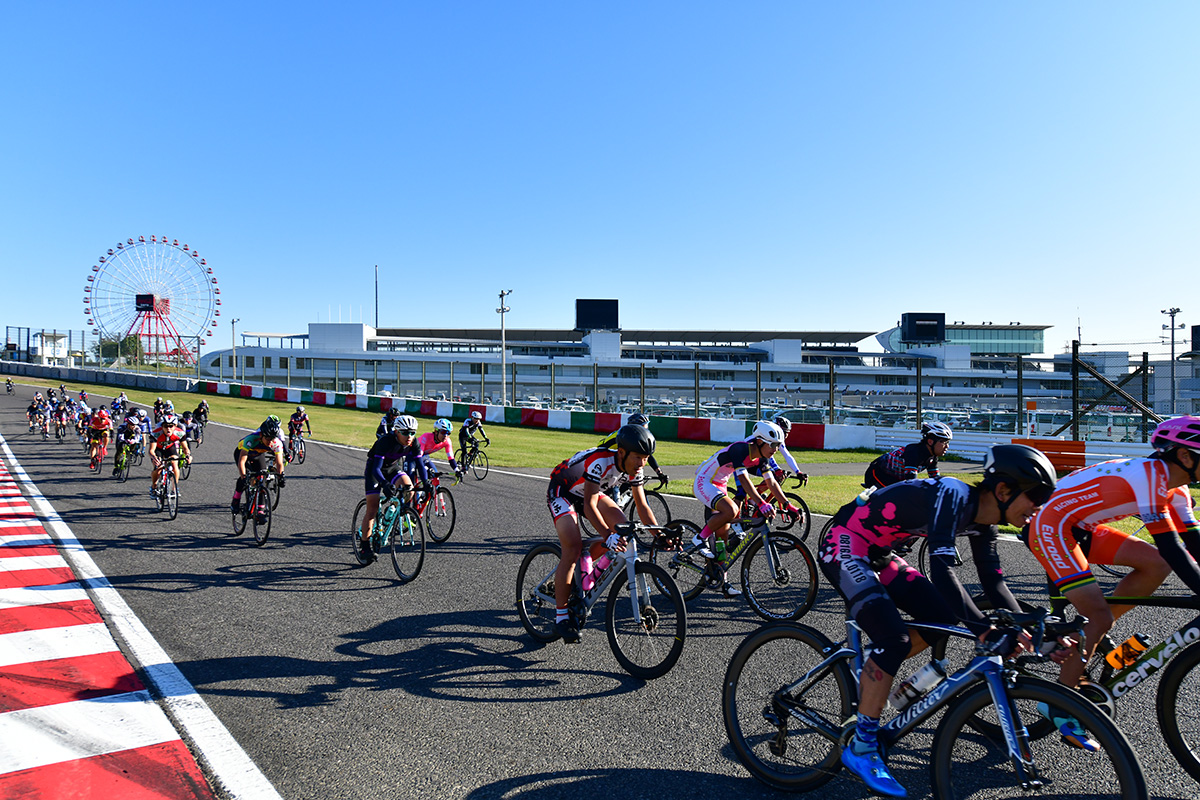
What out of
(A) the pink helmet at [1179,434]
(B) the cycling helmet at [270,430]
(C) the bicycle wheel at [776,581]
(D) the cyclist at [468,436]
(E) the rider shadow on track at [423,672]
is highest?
(A) the pink helmet at [1179,434]

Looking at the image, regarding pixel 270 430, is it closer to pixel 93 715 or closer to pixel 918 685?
pixel 93 715

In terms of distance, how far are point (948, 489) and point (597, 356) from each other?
79.8 meters

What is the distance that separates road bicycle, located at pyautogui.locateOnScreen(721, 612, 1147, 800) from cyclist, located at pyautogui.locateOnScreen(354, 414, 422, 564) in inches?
203

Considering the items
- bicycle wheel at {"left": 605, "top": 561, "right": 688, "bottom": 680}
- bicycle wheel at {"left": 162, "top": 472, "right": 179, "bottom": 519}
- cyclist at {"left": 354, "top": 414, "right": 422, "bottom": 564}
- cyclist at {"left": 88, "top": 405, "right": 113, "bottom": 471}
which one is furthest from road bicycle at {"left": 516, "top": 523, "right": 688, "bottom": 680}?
cyclist at {"left": 88, "top": 405, "right": 113, "bottom": 471}

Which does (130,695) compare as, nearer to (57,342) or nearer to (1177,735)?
(1177,735)

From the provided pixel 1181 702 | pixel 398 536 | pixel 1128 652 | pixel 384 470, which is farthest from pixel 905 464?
pixel 384 470

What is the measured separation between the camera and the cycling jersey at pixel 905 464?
7.63 m

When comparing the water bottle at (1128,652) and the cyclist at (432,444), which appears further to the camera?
the cyclist at (432,444)

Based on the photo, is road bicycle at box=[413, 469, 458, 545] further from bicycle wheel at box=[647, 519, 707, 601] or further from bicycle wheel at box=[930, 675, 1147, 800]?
bicycle wheel at box=[930, 675, 1147, 800]

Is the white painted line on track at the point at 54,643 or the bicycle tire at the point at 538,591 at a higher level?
the bicycle tire at the point at 538,591

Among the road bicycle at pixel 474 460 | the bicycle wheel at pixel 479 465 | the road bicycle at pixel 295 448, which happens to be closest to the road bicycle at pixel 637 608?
the road bicycle at pixel 474 460

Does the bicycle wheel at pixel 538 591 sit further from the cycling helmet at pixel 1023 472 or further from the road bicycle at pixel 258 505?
the road bicycle at pixel 258 505

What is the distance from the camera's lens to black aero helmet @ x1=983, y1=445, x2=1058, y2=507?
3.20 meters

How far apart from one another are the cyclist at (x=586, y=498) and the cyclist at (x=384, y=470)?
2.78 meters
